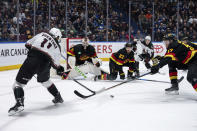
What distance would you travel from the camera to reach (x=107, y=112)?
131 inches

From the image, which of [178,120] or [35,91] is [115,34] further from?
[178,120]

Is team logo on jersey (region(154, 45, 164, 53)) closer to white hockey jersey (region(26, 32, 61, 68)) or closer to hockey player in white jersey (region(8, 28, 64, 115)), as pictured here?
hockey player in white jersey (region(8, 28, 64, 115))

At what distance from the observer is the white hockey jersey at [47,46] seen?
3.26 m

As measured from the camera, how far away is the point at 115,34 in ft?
34.7

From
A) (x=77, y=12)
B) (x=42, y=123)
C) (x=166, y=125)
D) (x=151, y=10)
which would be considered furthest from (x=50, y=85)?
(x=151, y=10)

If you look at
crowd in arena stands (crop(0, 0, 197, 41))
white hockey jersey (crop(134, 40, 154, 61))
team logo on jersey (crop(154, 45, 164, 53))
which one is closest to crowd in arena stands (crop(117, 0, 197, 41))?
crowd in arena stands (crop(0, 0, 197, 41))

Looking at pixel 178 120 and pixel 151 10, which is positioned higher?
pixel 151 10

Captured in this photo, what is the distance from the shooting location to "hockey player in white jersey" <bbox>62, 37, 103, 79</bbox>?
19.2 ft

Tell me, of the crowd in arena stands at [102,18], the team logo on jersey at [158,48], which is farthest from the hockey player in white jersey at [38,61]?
the team logo on jersey at [158,48]

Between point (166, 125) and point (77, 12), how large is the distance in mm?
7596

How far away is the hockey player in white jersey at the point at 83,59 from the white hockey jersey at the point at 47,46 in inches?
92.3

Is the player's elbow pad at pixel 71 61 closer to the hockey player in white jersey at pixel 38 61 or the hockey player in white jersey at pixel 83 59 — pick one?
the hockey player in white jersey at pixel 83 59

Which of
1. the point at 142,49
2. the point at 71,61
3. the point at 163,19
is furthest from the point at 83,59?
the point at 163,19

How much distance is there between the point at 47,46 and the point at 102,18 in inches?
290
